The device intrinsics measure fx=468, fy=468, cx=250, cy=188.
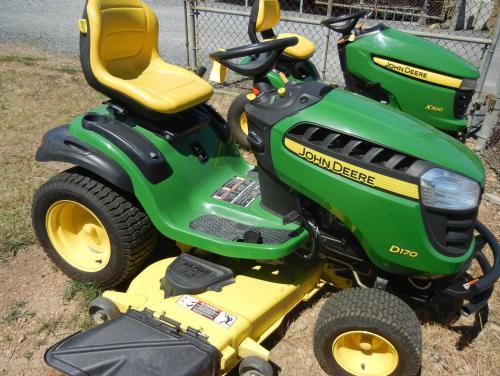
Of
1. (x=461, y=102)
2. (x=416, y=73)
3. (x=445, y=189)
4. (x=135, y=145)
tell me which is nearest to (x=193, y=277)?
(x=135, y=145)

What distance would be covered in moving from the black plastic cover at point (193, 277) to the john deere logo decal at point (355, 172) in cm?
68

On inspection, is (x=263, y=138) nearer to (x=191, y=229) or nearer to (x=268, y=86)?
(x=268, y=86)

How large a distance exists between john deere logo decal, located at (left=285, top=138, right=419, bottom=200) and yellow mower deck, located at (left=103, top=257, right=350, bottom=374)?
0.67m

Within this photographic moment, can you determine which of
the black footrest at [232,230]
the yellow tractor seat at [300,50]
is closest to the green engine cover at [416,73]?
the yellow tractor seat at [300,50]

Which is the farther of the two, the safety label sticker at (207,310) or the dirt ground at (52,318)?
the dirt ground at (52,318)

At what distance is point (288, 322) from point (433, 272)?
0.85 metres

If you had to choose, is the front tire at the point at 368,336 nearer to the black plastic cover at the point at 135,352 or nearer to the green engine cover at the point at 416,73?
the black plastic cover at the point at 135,352

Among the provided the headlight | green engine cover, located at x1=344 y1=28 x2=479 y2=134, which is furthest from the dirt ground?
the headlight

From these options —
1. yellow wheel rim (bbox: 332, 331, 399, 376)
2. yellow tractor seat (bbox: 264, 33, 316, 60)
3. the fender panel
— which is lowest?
yellow wheel rim (bbox: 332, 331, 399, 376)

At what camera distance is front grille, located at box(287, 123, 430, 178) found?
1786 mm

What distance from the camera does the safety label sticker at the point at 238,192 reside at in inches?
97.8

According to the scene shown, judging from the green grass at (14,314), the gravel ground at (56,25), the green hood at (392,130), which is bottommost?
the gravel ground at (56,25)

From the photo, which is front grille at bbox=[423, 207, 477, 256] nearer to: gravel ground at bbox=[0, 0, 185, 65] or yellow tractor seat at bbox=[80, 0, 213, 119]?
yellow tractor seat at bbox=[80, 0, 213, 119]

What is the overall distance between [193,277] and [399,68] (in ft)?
8.37
